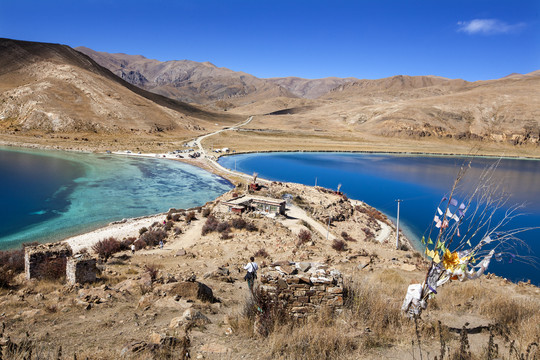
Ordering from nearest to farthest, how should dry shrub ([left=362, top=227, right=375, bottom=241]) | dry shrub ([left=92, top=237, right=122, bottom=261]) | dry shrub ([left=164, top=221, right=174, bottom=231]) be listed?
dry shrub ([left=92, top=237, right=122, bottom=261]) → dry shrub ([left=164, top=221, right=174, bottom=231]) → dry shrub ([left=362, top=227, right=375, bottom=241])

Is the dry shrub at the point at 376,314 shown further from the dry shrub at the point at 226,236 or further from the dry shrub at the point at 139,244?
the dry shrub at the point at 139,244

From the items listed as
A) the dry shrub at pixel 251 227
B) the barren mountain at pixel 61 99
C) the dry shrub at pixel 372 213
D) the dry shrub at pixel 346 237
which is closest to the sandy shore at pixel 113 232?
the dry shrub at pixel 251 227

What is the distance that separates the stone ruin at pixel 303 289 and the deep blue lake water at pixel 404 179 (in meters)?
21.7

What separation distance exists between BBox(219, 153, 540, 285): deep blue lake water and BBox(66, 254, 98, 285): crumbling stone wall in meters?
25.0

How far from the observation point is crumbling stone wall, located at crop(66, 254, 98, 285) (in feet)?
34.7

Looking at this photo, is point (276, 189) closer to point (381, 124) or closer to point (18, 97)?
point (18, 97)

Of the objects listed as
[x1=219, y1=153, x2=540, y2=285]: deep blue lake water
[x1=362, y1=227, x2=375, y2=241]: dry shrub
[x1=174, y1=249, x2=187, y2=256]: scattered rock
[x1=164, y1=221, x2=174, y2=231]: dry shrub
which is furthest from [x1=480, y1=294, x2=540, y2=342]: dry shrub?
[x1=164, y1=221, x2=174, y2=231]: dry shrub

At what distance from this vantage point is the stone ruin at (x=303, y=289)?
689cm

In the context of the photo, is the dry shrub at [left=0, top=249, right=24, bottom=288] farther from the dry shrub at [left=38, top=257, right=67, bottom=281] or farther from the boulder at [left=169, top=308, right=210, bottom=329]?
the boulder at [left=169, top=308, right=210, bottom=329]

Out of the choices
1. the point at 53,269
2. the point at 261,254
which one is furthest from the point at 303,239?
the point at 53,269

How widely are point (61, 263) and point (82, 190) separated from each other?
2956cm

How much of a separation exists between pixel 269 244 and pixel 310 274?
11.8 m

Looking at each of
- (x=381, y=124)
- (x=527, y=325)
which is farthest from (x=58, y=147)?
(x=381, y=124)

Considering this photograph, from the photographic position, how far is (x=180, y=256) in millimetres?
16391
